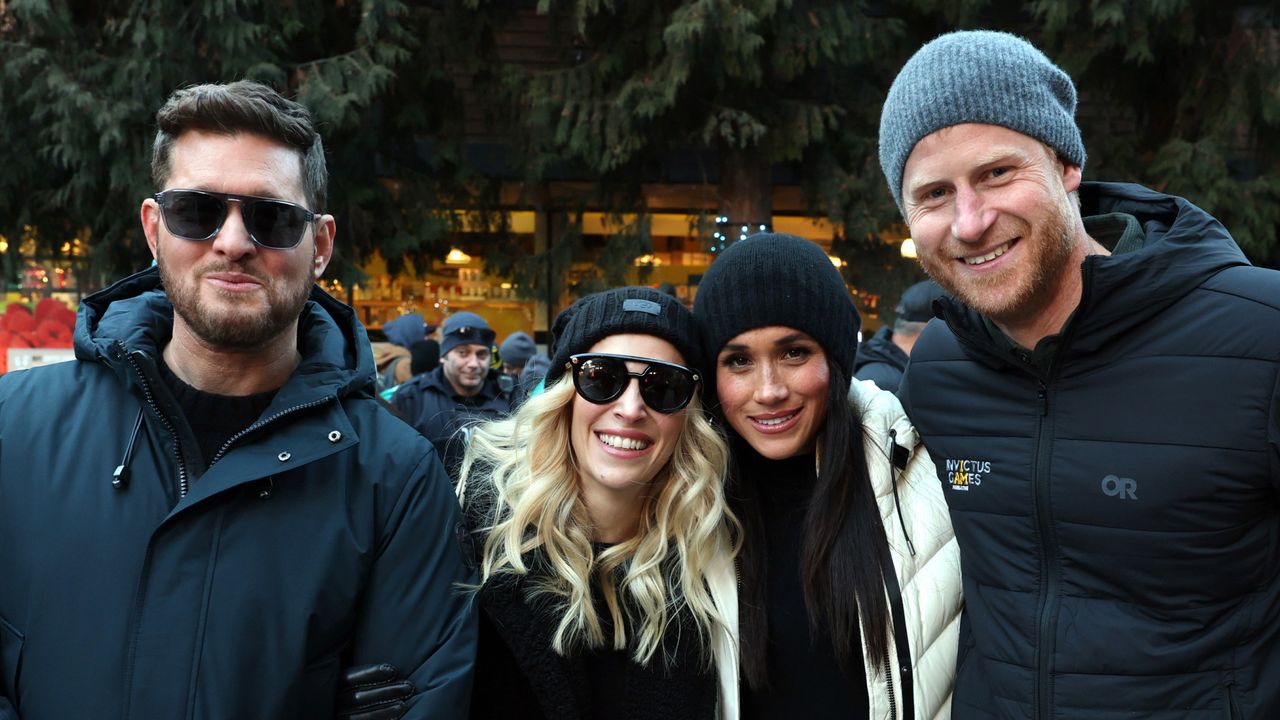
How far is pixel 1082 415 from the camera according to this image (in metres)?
2.22

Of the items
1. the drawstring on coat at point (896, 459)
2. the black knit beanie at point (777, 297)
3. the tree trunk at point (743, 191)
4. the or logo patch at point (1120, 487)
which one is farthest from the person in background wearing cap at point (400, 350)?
the or logo patch at point (1120, 487)

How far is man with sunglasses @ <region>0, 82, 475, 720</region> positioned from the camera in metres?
2.03

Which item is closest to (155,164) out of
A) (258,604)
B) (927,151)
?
(258,604)

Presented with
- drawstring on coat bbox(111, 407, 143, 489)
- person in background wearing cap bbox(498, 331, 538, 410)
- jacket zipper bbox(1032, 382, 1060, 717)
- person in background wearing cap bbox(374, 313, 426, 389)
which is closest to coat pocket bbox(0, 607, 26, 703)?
drawstring on coat bbox(111, 407, 143, 489)

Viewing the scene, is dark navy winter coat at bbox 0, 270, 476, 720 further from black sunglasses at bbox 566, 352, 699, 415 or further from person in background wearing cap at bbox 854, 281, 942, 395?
person in background wearing cap at bbox 854, 281, 942, 395

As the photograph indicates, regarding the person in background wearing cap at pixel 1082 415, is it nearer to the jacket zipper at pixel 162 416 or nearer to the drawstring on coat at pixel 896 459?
the drawstring on coat at pixel 896 459

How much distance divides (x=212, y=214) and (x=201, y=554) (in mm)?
808

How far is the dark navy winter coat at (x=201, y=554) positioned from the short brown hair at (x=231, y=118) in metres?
0.45

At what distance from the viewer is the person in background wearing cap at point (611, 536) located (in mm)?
2580

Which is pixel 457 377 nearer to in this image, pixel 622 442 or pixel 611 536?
pixel 611 536

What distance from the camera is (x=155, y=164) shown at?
7.79ft

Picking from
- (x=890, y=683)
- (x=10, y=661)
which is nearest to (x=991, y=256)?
(x=890, y=683)

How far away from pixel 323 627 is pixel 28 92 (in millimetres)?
9390

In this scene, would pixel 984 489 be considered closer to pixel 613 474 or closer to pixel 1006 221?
pixel 1006 221
